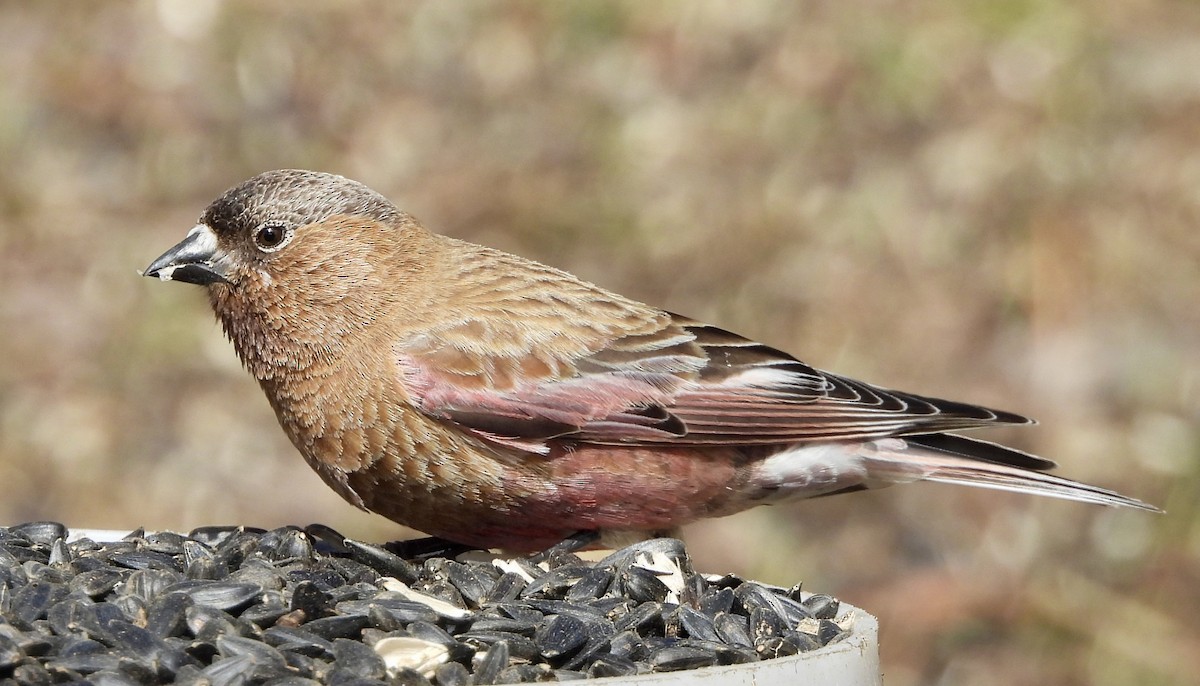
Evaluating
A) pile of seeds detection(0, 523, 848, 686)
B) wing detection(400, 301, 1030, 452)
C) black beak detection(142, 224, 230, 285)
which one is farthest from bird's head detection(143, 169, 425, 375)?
pile of seeds detection(0, 523, 848, 686)

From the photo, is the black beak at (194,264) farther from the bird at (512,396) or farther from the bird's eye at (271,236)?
the bird's eye at (271,236)

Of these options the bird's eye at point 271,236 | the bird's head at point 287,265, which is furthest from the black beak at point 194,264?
the bird's eye at point 271,236

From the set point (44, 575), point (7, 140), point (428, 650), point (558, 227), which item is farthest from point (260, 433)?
point (428, 650)

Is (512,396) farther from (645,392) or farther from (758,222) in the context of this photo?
(758,222)

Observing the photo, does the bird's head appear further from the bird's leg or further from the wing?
the bird's leg

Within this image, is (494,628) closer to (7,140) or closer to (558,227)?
(558,227)

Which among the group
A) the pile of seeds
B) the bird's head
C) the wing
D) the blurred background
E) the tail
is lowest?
the pile of seeds
